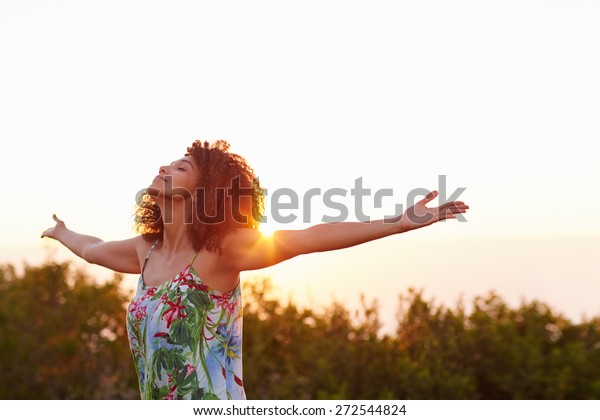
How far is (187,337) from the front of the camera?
3.66m

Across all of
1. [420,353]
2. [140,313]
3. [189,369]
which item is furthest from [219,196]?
[420,353]

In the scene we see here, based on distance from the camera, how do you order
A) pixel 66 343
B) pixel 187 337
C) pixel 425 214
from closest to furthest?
pixel 425 214
pixel 187 337
pixel 66 343

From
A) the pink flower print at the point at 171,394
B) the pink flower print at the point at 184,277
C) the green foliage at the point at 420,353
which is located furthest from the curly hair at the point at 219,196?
the green foliage at the point at 420,353

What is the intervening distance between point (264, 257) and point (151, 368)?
0.81 metres

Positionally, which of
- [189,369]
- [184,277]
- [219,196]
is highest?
[219,196]

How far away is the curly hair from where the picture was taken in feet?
12.3

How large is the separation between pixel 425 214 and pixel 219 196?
3.43 feet

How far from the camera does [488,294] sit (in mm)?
10156

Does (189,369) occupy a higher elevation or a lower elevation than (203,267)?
lower

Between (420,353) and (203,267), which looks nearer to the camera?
(203,267)

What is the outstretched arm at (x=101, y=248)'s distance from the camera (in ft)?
14.6

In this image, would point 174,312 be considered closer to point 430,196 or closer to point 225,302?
point 225,302
